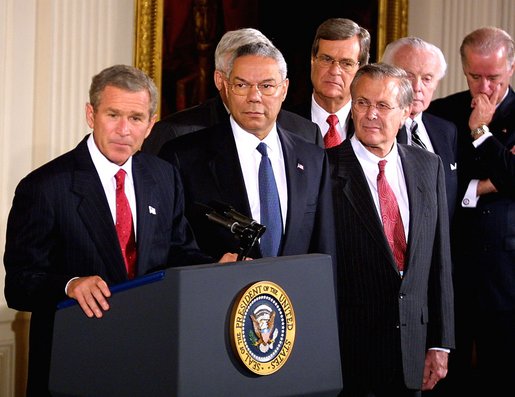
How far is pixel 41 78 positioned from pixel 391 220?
1963 mm

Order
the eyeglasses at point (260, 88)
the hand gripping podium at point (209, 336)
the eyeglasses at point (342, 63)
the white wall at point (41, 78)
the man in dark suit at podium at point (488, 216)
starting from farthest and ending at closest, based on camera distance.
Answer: the white wall at point (41, 78)
the man in dark suit at podium at point (488, 216)
the eyeglasses at point (342, 63)
the eyeglasses at point (260, 88)
the hand gripping podium at point (209, 336)

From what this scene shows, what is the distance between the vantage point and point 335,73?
4422mm

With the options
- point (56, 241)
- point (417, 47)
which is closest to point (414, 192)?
point (417, 47)

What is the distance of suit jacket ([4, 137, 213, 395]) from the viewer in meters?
2.81

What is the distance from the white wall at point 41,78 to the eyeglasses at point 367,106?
170 centimetres

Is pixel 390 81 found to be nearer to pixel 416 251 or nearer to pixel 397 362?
pixel 416 251

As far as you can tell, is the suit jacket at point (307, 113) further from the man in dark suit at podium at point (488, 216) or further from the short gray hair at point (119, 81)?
the short gray hair at point (119, 81)

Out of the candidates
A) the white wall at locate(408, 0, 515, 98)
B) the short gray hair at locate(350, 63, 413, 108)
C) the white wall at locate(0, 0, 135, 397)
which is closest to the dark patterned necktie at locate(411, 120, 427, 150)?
the short gray hair at locate(350, 63, 413, 108)

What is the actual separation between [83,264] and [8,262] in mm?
195

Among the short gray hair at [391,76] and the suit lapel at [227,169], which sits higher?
the short gray hair at [391,76]

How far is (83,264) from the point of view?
289cm

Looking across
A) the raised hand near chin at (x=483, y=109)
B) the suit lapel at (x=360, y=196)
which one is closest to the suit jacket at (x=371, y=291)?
the suit lapel at (x=360, y=196)

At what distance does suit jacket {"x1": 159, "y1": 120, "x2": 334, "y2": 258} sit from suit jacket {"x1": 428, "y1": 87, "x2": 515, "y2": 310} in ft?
3.91

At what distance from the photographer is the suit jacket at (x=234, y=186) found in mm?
3469
